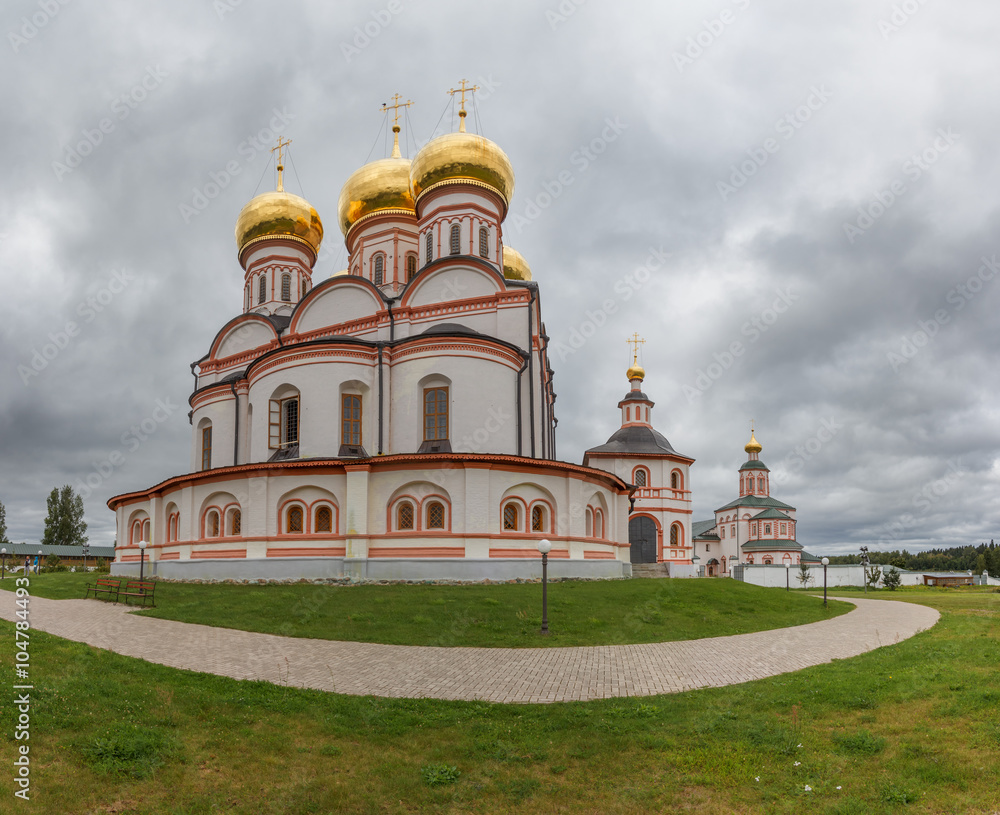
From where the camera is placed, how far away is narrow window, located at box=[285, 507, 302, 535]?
66.0ft

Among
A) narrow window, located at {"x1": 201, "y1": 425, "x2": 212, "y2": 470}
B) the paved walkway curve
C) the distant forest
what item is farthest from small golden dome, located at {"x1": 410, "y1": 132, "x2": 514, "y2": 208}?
the distant forest

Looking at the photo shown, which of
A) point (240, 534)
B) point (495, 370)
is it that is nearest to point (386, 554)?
point (240, 534)

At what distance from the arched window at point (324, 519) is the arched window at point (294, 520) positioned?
0.54 metres

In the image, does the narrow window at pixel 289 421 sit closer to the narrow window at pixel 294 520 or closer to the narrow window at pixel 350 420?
the narrow window at pixel 350 420

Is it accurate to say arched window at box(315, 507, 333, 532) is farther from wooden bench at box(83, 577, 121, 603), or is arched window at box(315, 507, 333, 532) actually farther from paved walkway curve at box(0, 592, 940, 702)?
paved walkway curve at box(0, 592, 940, 702)

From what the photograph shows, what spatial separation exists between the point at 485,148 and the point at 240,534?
16761 millimetres

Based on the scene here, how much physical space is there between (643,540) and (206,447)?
2162 centimetres

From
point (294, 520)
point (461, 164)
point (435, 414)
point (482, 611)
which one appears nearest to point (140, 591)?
point (294, 520)

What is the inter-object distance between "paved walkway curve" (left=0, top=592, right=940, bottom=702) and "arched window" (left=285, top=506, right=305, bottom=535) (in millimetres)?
7114

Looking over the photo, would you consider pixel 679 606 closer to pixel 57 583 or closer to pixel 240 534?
pixel 240 534

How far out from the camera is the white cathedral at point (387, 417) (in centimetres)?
1928

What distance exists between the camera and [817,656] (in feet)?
34.2

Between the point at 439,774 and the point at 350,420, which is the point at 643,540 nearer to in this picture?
the point at 350,420

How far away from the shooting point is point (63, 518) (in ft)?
166
